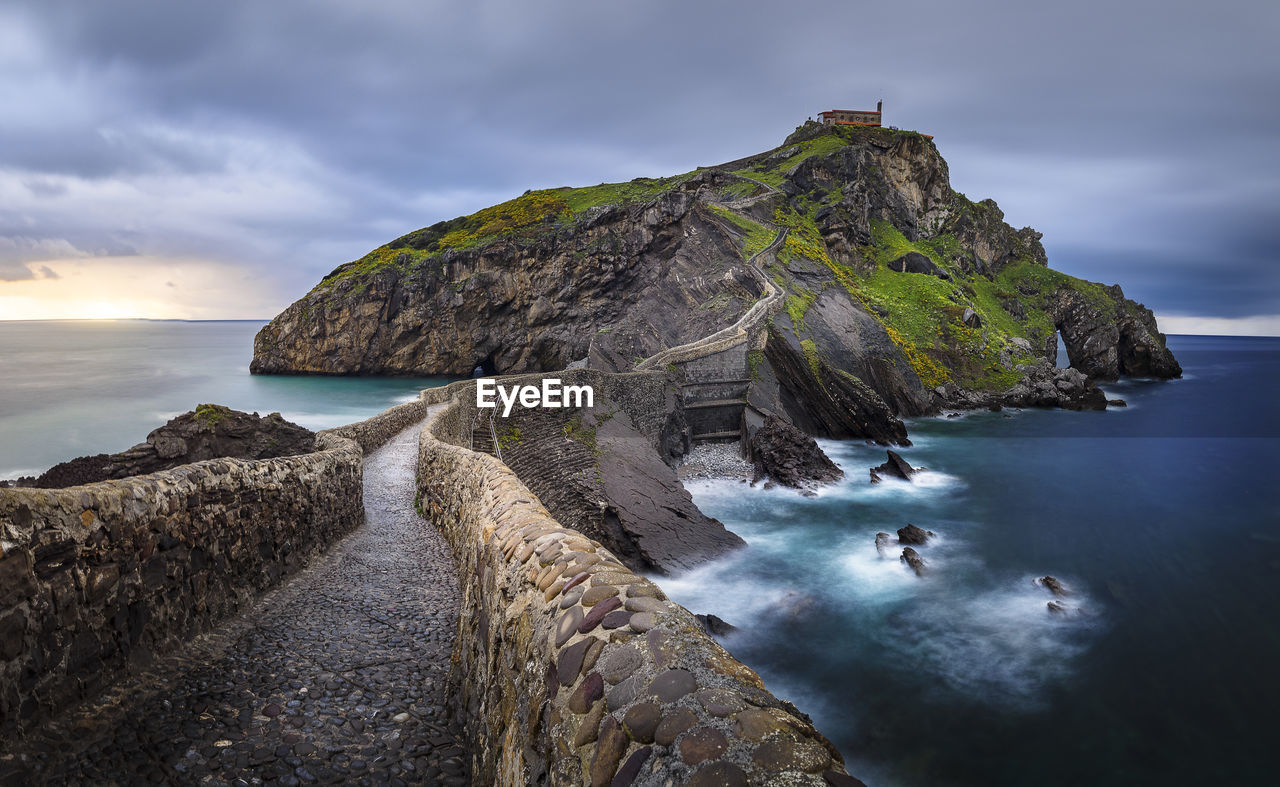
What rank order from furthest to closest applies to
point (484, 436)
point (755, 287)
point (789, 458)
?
point (755, 287) → point (789, 458) → point (484, 436)

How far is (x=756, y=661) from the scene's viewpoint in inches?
603

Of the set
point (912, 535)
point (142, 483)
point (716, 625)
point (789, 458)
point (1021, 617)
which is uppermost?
point (142, 483)

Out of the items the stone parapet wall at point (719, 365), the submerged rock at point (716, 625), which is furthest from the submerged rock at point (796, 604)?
the stone parapet wall at point (719, 365)

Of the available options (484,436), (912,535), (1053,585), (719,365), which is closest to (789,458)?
(719,365)

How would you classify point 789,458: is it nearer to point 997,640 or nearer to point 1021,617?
point 1021,617

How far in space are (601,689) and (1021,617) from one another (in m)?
18.7

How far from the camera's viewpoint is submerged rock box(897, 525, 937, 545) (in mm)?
22156

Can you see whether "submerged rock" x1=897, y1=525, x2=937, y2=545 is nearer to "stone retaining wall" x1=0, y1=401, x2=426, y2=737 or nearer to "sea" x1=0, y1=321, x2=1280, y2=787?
"sea" x1=0, y1=321, x2=1280, y2=787

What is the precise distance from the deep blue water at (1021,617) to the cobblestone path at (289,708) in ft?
31.6

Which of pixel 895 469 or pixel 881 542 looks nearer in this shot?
pixel 881 542

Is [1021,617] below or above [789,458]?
below

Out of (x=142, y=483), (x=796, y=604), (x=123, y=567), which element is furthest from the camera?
(x=796, y=604)

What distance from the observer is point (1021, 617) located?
17.2 m

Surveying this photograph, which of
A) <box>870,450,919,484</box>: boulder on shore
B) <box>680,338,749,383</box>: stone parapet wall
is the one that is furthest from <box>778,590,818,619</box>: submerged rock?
<box>680,338,749,383</box>: stone parapet wall
